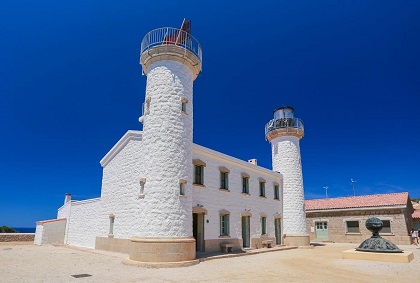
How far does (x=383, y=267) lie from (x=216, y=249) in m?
8.23

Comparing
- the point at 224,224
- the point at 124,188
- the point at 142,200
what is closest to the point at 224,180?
the point at 224,224

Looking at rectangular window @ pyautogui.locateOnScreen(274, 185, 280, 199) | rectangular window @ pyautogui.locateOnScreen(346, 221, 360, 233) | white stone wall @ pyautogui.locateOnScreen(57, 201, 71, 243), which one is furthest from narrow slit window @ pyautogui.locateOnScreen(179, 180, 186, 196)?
rectangular window @ pyautogui.locateOnScreen(346, 221, 360, 233)

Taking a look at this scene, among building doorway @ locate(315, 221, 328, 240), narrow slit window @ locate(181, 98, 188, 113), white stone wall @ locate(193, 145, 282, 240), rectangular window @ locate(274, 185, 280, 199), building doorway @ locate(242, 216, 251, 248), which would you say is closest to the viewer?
narrow slit window @ locate(181, 98, 188, 113)

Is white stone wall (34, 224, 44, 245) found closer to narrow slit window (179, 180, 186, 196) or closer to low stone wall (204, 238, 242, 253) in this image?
low stone wall (204, 238, 242, 253)

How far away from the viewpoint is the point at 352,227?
27078 mm

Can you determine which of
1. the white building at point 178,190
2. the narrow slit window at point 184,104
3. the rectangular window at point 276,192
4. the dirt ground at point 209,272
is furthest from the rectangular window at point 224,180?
the dirt ground at point 209,272

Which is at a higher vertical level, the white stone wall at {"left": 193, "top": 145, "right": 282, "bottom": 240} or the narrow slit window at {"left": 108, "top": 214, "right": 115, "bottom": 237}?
the white stone wall at {"left": 193, "top": 145, "right": 282, "bottom": 240}

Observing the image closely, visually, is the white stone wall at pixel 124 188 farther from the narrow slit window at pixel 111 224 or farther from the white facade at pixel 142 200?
the narrow slit window at pixel 111 224

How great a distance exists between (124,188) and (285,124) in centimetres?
1397

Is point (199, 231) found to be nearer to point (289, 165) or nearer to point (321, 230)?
point (289, 165)

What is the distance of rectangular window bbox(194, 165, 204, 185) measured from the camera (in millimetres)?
15914

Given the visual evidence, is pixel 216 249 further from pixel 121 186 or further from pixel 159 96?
pixel 159 96

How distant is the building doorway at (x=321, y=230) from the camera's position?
28578 millimetres

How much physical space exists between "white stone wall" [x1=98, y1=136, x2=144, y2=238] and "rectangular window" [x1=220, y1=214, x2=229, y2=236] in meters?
5.18
